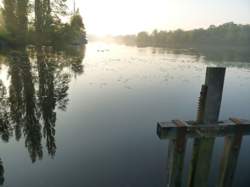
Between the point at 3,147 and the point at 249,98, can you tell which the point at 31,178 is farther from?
the point at 249,98

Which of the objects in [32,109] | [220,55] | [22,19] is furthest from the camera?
[220,55]

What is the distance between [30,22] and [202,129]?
4241 centimetres

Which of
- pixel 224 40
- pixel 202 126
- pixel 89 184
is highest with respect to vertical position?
pixel 224 40

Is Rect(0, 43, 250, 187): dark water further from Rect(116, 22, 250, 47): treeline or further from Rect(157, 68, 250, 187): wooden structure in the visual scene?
Rect(116, 22, 250, 47): treeline

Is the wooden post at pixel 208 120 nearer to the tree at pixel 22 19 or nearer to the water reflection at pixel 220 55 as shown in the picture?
the water reflection at pixel 220 55

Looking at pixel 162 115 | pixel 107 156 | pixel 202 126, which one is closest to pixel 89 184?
pixel 107 156

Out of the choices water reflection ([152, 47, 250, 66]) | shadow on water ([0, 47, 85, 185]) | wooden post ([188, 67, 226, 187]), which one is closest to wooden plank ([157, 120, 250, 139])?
wooden post ([188, 67, 226, 187])

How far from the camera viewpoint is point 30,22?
38.5 meters

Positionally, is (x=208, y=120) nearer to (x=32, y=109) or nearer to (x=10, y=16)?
(x=32, y=109)

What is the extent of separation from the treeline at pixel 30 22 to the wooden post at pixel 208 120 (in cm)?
3809

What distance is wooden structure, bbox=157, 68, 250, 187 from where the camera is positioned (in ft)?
11.0

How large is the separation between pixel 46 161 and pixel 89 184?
64.9 inches

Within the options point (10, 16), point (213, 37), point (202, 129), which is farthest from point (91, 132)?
point (213, 37)

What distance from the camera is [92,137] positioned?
7512 millimetres
